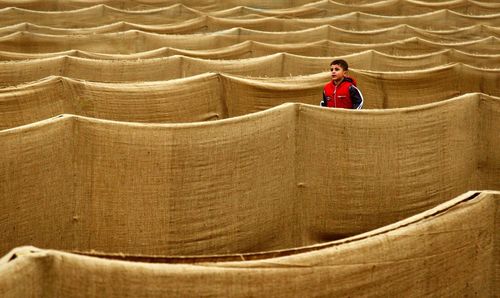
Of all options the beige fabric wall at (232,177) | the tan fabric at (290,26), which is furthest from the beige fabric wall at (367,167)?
the tan fabric at (290,26)

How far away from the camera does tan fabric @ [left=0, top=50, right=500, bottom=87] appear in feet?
19.8

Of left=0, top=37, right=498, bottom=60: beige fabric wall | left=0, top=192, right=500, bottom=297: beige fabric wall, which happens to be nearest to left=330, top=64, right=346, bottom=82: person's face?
left=0, top=37, right=498, bottom=60: beige fabric wall

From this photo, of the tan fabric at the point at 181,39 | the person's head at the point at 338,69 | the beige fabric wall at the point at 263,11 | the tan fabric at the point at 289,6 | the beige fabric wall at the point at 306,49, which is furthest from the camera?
the tan fabric at the point at 289,6

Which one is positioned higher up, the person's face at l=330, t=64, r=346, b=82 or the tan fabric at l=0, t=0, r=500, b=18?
the person's face at l=330, t=64, r=346, b=82

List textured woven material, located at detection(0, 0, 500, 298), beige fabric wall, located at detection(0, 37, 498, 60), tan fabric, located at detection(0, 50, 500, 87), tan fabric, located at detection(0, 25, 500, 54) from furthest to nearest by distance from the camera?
tan fabric, located at detection(0, 25, 500, 54) → beige fabric wall, located at detection(0, 37, 498, 60) → tan fabric, located at detection(0, 50, 500, 87) → textured woven material, located at detection(0, 0, 500, 298)

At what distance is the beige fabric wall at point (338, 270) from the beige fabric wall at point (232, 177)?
1.19 m

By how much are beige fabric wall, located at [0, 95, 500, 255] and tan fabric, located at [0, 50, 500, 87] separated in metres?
2.56

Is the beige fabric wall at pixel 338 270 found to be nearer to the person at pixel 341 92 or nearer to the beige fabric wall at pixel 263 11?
the person at pixel 341 92

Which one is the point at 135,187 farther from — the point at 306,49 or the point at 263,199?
the point at 306,49

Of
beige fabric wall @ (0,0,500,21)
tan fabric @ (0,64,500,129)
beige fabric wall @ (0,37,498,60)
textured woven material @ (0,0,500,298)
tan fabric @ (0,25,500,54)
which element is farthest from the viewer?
beige fabric wall @ (0,0,500,21)

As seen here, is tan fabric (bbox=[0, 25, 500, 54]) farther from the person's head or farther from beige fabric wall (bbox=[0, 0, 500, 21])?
the person's head

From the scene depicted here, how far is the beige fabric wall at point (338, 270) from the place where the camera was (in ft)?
6.82

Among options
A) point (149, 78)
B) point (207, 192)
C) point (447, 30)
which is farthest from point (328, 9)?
point (207, 192)

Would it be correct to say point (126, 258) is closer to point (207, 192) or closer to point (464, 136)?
point (207, 192)
